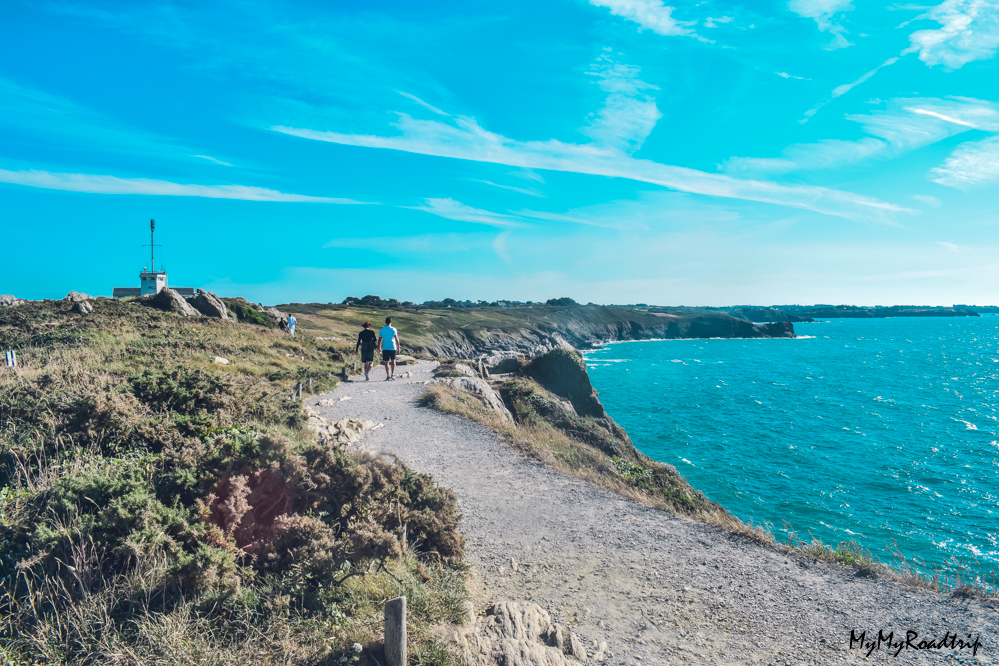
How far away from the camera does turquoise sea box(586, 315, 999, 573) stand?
55.1ft

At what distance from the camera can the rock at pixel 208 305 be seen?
30159mm

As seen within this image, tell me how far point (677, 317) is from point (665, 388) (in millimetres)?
107935

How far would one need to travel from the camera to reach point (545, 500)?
9.11 metres

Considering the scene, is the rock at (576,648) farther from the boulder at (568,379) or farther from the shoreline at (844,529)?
the boulder at (568,379)

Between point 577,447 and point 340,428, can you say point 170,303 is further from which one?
point 577,447

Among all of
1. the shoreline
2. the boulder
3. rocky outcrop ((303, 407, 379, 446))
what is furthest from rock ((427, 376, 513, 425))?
the shoreline

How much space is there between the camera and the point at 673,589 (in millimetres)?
6262

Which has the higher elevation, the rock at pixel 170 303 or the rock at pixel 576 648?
the rock at pixel 170 303

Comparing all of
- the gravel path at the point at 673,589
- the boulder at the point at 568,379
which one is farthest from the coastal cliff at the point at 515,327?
the gravel path at the point at 673,589

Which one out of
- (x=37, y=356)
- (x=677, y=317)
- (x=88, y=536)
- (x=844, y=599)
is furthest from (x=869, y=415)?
(x=677, y=317)

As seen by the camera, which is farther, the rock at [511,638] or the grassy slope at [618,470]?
the grassy slope at [618,470]

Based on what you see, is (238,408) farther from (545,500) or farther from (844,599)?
(844,599)

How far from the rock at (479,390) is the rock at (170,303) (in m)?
18.3
